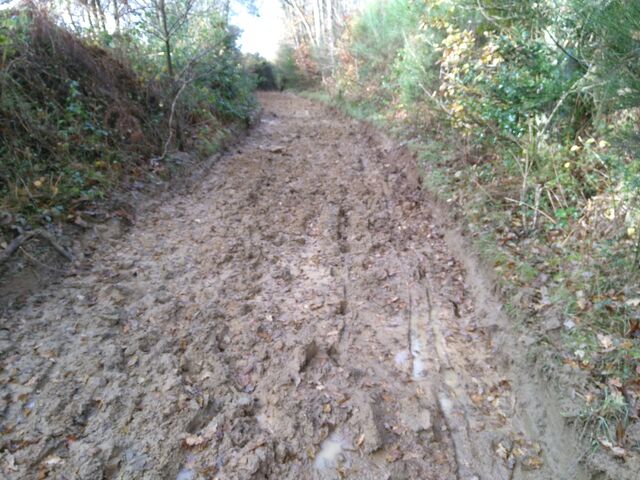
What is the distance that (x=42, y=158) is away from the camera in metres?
5.16

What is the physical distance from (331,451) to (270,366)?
0.89 meters

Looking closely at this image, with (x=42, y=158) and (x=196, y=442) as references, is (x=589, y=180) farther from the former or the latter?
(x=42, y=158)

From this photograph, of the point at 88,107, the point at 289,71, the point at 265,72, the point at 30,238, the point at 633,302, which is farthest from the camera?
the point at 265,72

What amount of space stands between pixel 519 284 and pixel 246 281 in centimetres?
A: 289

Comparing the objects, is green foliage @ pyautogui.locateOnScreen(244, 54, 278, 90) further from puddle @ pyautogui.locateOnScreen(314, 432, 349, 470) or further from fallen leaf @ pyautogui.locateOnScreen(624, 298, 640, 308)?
puddle @ pyautogui.locateOnScreen(314, 432, 349, 470)

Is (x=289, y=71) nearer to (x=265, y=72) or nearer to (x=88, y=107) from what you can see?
(x=265, y=72)

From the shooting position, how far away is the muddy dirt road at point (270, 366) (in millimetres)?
2689

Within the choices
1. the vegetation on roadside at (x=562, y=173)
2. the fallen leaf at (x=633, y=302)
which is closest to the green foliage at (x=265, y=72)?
the vegetation on roadside at (x=562, y=173)

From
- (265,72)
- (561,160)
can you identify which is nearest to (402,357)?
(561,160)

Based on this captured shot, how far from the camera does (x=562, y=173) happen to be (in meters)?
4.74

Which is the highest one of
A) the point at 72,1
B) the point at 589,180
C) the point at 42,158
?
the point at 72,1

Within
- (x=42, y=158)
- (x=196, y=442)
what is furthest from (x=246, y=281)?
(x=42, y=158)

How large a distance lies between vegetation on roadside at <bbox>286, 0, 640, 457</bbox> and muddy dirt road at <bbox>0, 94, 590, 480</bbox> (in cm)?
43

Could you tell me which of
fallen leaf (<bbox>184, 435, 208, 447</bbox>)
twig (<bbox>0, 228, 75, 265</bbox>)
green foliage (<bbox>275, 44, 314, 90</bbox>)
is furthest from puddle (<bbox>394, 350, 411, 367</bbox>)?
green foliage (<bbox>275, 44, 314, 90</bbox>)
